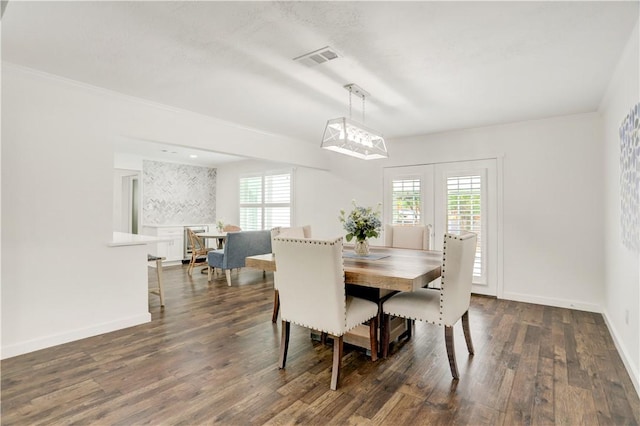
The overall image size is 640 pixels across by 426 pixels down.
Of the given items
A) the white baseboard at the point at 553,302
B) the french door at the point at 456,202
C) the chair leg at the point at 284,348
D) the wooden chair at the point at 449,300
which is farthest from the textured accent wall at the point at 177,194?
the white baseboard at the point at 553,302

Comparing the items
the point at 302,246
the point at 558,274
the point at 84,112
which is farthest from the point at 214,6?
the point at 558,274

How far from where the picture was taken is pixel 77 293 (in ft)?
9.91

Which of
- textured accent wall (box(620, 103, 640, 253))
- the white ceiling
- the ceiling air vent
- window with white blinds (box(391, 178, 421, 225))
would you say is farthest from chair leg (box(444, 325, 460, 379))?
window with white blinds (box(391, 178, 421, 225))

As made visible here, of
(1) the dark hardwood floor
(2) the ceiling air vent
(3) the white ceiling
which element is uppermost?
(3) the white ceiling

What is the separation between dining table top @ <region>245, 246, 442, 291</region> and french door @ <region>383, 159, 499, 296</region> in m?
1.63

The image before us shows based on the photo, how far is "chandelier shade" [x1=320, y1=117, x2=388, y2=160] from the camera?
117 inches

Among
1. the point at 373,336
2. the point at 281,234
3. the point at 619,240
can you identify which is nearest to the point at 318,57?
the point at 281,234

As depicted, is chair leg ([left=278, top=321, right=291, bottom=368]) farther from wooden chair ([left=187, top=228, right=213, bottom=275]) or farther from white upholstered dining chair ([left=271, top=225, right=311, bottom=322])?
wooden chair ([left=187, top=228, right=213, bottom=275])

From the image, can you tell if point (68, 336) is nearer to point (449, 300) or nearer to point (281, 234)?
point (281, 234)

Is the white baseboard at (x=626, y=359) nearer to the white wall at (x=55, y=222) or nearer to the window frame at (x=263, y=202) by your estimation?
the white wall at (x=55, y=222)

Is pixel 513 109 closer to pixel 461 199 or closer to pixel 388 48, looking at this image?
pixel 461 199

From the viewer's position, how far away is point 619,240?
9.46ft

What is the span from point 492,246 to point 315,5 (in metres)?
3.98

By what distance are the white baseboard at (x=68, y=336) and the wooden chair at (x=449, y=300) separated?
2.56 meters
